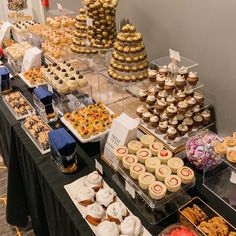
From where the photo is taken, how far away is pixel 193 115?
1.63 metres

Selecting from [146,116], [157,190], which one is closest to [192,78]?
[146,116]

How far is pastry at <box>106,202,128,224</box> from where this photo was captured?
1.20 metres

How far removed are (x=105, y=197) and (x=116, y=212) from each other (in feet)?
0.33

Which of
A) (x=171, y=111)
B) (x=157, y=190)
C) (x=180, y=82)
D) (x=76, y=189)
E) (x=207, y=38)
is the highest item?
(x=207, y=38)

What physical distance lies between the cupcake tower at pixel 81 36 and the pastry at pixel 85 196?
51.6 inches

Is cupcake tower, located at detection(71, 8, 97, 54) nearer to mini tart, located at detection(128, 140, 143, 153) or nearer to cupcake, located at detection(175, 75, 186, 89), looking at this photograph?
cupcake, located at detection(175, 75, 186, 89)

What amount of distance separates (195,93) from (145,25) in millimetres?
747

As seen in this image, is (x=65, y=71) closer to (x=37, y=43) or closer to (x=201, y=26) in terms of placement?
(x=201, y=26)

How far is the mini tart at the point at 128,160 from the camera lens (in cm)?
134

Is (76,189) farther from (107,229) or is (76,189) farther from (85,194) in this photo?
(107,229)


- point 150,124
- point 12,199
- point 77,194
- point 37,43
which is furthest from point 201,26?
point 37,43

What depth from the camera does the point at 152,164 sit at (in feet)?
4.34

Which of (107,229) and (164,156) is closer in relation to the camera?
(107,229)

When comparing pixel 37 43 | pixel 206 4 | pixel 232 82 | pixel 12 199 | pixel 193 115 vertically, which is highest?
pixel 206 4
